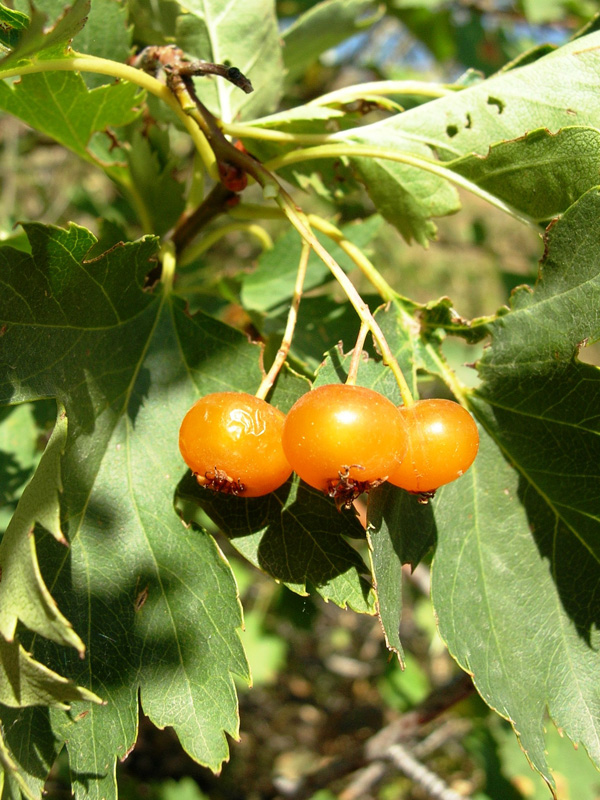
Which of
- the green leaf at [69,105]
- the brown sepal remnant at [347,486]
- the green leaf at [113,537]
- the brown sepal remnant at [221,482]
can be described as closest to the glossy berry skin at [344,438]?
the brown sepal remnant at [347,486]

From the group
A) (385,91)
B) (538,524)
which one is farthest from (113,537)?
(385,91)

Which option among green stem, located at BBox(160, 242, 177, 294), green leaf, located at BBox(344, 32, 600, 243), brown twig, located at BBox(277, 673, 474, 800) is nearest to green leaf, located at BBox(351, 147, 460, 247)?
green leaf, located at BBox(344, 32, 600, 243)

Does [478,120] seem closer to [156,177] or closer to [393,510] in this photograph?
[393,510]

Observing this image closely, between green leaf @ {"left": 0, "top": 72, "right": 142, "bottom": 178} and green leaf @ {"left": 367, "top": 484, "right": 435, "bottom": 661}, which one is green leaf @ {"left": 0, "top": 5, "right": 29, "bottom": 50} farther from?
green leaf @ {"left": 367, "top": 484, "right": 435, "bottom": 661}

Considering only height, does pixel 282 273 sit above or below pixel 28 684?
below

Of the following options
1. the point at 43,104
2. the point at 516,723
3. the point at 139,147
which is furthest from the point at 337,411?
the point at 139,147
